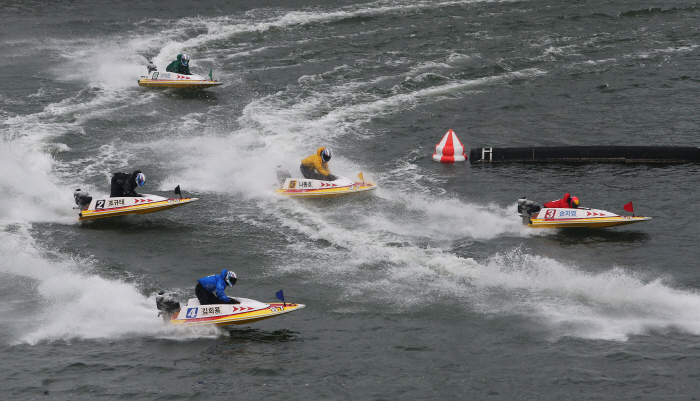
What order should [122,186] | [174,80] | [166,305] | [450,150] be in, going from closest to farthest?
[166,305], [122,186], [450,150], [174,80]

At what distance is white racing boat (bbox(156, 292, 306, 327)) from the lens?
19.4 m

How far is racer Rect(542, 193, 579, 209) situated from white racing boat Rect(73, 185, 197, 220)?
40.1ft

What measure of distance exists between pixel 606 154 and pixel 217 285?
1845cm

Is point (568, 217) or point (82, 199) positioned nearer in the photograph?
point (568, 217)

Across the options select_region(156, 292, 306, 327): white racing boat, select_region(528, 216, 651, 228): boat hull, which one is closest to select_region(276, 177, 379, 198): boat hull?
select_region(528, 216, 651, 228): boat hull

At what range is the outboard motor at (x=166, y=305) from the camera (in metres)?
19.3

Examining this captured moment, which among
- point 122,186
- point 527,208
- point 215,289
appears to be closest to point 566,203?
point 527,208

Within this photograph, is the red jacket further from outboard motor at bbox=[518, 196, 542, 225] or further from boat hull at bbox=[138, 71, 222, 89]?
boat hull at bbox=[138, 71, 222, 89]

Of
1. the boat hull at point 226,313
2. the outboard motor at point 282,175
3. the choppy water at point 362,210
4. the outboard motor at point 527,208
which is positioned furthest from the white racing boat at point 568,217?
the boat hull at point 226,313

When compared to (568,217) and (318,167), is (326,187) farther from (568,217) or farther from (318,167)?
(568,217)

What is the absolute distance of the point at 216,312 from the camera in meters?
19.4

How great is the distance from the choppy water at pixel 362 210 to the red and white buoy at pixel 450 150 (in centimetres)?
43

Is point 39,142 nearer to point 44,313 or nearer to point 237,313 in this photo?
point 44,313

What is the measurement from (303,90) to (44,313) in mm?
22339
